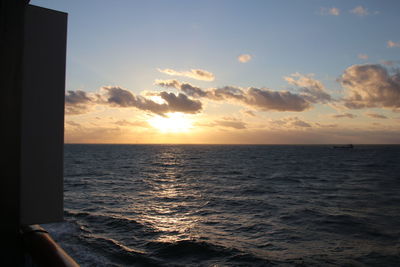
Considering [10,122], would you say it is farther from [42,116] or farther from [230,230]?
[230,230]

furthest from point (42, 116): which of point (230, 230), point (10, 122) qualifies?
point (230, 230)

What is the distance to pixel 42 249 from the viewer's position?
2.08 metres

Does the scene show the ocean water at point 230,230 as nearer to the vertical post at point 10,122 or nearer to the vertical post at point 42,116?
the vertical post at point 42,116

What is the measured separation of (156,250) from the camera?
1111 centimetres

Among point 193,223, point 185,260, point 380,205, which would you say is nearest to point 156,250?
point 185,260

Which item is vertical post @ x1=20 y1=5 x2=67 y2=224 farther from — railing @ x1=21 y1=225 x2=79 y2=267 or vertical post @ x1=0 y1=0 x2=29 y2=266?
vertical post @ x1=0 y1=0 x2=29 y2=266

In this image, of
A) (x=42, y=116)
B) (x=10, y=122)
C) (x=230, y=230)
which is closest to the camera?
(x=10, y=122)

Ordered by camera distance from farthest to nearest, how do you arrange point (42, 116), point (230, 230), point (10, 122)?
point (230, 230), point (42, 116), point (10, 122)

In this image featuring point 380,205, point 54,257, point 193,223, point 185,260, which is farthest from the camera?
point 380,205

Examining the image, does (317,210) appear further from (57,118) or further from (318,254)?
(57,118)

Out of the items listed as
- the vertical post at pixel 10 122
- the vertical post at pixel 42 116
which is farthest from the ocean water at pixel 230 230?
the vertical post at pixel 10 122

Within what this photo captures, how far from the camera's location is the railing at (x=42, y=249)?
6.36 feet

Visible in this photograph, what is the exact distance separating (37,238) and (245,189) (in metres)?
25.2

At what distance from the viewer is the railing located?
1939mm
